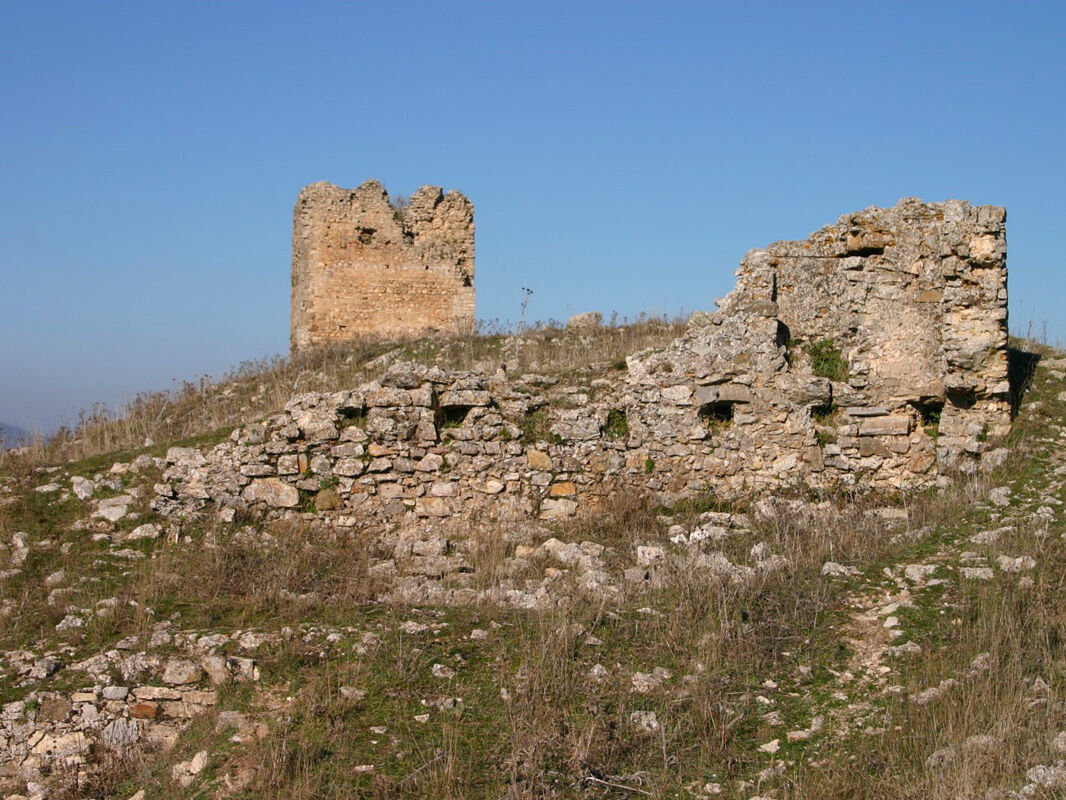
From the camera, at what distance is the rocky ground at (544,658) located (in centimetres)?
435

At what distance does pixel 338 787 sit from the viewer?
14.1ft

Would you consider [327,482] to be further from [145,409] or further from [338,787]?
[145,409]

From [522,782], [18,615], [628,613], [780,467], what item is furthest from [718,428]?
[18,615]

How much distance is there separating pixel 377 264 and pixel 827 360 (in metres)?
11.9

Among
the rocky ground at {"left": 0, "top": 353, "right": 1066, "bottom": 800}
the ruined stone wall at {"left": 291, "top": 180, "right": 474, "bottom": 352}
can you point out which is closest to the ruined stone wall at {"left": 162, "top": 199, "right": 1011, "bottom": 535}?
the rocky ground at {"left": 0, "top": 353, "right": 1066, "bottom": 800}

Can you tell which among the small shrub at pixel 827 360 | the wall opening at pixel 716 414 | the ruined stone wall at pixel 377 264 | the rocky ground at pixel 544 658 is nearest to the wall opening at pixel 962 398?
the small shrub at pixel 827 360

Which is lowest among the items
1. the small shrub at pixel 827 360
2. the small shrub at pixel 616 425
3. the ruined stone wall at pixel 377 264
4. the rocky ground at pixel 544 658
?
the rocky ground at pixel 544 658

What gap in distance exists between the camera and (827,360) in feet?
29.8

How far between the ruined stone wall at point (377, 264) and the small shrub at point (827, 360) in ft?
33.2

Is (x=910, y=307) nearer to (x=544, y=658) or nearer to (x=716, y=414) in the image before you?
(x=716, y=414)

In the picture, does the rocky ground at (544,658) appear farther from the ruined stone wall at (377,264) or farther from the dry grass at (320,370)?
the ruined stone wall at (377,264)

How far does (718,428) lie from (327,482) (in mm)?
3568

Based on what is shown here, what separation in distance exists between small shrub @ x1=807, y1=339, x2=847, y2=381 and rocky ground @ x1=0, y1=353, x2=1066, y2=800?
1627 millimetres

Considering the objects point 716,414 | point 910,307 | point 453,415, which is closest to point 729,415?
point 716,414
